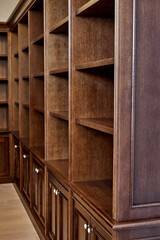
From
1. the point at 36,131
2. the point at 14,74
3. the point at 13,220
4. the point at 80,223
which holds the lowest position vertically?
the point at 13,220

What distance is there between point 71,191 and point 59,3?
1.57 meters

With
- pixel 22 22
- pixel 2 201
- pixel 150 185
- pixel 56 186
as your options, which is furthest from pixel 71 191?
pixel 22 22

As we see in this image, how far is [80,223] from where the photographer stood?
7.22ft

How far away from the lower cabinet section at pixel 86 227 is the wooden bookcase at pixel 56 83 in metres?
0.76

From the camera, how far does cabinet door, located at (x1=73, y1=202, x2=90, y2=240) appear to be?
2056mm

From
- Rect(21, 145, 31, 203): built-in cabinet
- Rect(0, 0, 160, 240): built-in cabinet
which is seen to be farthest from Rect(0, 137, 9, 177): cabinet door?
Rect(0, 0, 160, 240): built-in cabinet

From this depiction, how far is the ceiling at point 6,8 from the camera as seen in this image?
15.8ft

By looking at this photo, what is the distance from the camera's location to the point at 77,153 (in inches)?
91.5

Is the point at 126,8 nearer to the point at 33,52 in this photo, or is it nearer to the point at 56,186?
the point at 56,186

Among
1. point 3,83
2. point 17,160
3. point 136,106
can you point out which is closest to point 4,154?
point 17,160

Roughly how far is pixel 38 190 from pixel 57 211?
0.79m

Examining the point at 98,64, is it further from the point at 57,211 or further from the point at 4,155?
the point at 4,155

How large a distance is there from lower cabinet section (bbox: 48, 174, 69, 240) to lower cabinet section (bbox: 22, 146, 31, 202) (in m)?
1.06

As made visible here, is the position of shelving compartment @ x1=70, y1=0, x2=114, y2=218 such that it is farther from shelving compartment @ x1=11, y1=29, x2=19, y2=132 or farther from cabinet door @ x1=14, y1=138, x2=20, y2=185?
shelving compartment @ x1=11, y1=29, x2=19, y2=132
